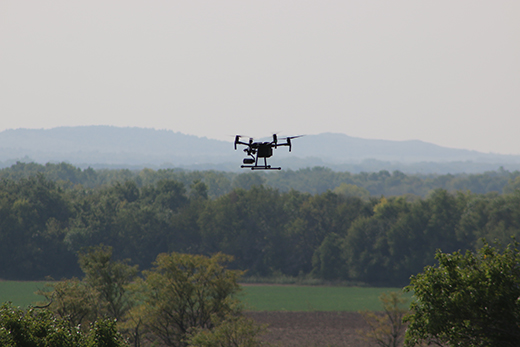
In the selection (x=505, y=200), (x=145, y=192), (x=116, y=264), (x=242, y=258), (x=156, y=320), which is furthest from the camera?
(x=145, y=192)

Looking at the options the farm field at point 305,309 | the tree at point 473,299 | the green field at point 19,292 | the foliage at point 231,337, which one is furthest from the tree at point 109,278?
the green field at point 19,292

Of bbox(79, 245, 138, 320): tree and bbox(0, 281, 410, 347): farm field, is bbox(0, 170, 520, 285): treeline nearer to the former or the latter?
bbox(0, 281, 410, 347): farm field

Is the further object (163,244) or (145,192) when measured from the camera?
(145,192)

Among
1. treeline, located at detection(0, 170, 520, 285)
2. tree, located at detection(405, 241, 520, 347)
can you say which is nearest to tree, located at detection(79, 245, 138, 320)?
tree, located at detection(405, 241, 520, 347)

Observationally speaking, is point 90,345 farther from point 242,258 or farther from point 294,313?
point 242,258

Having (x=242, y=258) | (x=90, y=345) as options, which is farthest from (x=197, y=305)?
(x=242, y=258)

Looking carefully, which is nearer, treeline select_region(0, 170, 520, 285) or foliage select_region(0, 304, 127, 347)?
foliage select_region(0, 304, 127, 347)

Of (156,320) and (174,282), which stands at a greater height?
(174,282)
